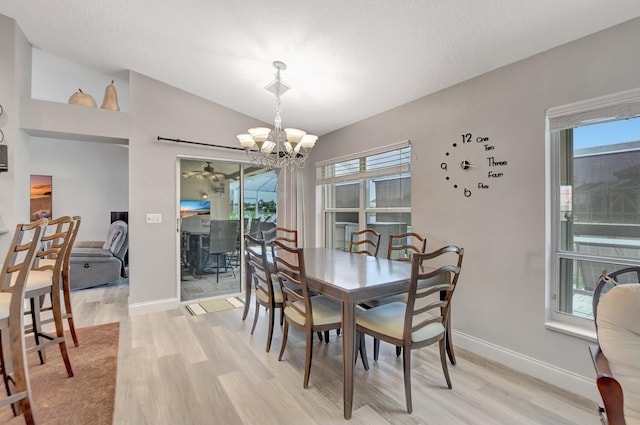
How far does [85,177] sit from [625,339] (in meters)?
7.73

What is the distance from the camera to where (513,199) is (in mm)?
2287

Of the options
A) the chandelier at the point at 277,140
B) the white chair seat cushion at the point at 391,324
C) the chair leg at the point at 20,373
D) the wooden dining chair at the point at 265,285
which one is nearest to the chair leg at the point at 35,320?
the chair leg at the point at 20,373

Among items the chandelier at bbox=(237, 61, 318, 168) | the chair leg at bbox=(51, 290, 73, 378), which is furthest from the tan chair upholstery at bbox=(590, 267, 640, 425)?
the chair leg at bbox=(51, 290, 73, 378)

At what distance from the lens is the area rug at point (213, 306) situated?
11.8ft

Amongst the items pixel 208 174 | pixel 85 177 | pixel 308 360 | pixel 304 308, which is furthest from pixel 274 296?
pixel 85 177

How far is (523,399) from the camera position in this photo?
1.91 metres

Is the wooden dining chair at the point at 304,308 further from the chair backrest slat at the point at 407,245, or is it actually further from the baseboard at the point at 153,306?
the baseboard at the point at 153,306

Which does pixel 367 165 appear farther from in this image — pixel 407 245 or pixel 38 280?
pixel 38 280

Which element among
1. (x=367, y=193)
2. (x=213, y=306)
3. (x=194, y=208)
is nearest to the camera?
(x=213, y=306)

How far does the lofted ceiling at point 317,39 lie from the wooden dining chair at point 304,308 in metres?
1.74

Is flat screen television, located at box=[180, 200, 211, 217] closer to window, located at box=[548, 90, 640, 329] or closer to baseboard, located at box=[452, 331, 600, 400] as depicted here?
baseboard, located at box=[452, 331, 600, 400]

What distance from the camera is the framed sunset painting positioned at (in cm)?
546

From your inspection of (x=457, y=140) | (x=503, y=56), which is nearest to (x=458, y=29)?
(x=503, y=56)

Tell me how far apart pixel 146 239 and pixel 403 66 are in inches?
137
